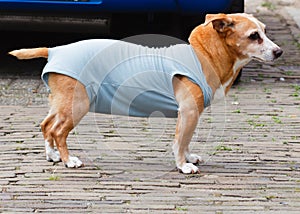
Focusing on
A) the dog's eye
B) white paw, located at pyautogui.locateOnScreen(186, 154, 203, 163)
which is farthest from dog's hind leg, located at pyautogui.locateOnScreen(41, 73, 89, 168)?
the dog's eye

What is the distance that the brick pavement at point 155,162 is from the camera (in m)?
4.18

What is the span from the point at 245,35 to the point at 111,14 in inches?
97.3

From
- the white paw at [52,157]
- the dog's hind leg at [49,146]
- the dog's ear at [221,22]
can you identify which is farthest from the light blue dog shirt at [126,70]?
the white paw at [52,157]

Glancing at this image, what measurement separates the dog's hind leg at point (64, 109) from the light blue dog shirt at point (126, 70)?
0.05 meters

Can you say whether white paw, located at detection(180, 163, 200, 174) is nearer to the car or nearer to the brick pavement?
the brick pavement

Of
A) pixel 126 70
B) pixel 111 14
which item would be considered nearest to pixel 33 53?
pixel 126 70

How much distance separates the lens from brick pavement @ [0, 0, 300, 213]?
164 inches

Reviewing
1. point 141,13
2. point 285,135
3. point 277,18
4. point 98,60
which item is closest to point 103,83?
point 98,60

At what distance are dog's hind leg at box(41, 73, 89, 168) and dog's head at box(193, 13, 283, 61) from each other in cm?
88

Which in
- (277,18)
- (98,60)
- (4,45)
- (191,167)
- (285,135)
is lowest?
(277,18)

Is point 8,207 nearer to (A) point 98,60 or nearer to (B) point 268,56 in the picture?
(A) point 98,60

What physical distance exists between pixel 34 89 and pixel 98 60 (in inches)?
93.4

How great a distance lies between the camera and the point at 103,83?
4.67 meters

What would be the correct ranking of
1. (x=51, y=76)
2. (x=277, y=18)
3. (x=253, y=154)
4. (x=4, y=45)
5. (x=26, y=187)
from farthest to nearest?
(x=277, y=18) < (x=4, y=45) < (x=253, y=154) < (x=51, y=76) < (x=26, y=187)
